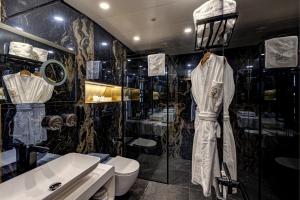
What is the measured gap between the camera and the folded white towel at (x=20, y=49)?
1.21 metres

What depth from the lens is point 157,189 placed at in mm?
2184

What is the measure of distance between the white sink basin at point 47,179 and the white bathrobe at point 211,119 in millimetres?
980

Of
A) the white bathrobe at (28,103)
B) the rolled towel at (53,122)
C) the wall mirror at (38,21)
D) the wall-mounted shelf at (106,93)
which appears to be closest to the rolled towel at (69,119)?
the rolled towel at (53,122)

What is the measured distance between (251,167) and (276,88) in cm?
139

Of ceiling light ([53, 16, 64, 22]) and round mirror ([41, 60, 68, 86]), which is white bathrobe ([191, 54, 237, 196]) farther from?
ceiling light ([53, 16, 64, 22])

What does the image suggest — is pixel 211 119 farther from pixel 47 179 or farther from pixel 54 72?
pixel 54 72

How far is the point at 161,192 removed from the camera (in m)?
2.11

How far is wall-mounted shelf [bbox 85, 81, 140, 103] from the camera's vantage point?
2219 mm

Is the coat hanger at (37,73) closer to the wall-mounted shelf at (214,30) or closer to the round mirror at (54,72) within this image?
the round mirror at (54,72)

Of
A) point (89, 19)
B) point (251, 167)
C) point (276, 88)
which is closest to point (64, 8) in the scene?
point (89, 19)

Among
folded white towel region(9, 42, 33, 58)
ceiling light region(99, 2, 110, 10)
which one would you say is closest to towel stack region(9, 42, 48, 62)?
folded white towel region(9, 42, 33, 58)

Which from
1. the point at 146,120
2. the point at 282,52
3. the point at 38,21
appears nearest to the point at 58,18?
the point at 38,21

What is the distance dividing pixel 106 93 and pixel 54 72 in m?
1.08

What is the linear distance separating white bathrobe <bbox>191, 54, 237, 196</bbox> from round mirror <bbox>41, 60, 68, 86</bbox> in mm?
1496
